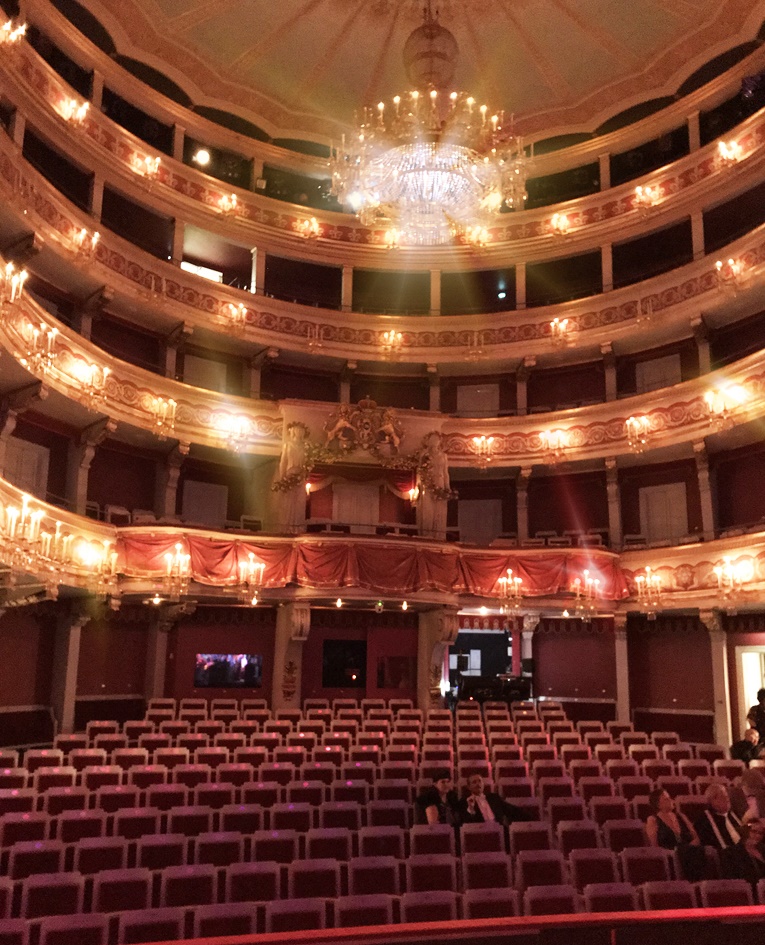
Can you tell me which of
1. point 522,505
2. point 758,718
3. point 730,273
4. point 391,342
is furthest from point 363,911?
point 391,342

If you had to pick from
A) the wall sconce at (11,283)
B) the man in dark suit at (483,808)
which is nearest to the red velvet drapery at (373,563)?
the wall sconce at (11,283)

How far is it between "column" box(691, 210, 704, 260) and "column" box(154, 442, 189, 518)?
12.6 meters

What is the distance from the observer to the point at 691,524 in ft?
62.8

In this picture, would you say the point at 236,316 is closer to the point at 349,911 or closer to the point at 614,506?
the point at 614,506

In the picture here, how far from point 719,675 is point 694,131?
1269cm

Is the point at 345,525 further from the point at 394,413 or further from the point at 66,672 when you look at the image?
the point at 66,672

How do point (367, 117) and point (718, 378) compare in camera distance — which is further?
point (718, 378)

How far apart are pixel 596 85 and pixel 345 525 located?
12.9 m

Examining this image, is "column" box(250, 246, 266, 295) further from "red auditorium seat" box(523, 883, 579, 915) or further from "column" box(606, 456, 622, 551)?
"red auditorium seat" box(523, 883, 579, 915)

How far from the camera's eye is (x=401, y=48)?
798 inches

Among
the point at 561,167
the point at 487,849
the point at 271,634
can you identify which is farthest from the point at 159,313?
the point at 487,849

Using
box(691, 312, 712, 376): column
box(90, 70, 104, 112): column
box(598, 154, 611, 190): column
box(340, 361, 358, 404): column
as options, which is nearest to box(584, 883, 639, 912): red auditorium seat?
box(691, 312, 712, 376): column

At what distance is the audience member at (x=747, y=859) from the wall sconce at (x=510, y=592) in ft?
32.1

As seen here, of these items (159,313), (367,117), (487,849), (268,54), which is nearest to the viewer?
(487,849)
